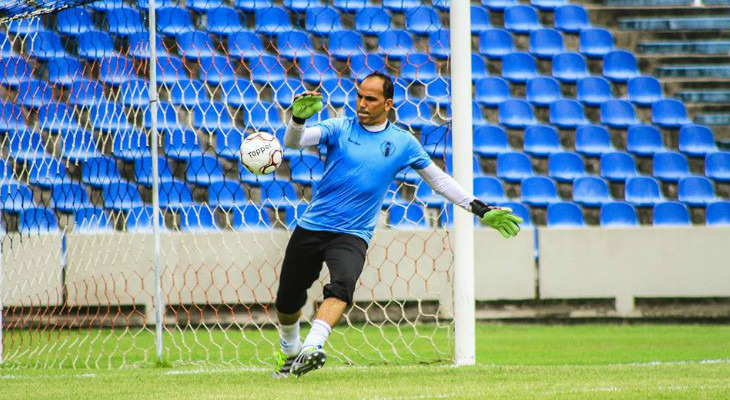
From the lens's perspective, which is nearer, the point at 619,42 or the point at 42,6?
the point at 42,6

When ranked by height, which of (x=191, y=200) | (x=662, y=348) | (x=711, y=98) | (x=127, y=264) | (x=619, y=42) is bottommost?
(x=662, y=348)

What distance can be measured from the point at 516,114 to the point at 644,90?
1476mm

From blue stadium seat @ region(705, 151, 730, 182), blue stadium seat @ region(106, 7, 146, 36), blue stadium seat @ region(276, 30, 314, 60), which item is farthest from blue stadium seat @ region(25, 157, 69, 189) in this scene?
blue stadium seat @ region(705, 151, 730, 182)

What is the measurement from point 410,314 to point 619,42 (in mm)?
4258

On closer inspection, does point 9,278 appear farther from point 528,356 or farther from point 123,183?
point 528,356

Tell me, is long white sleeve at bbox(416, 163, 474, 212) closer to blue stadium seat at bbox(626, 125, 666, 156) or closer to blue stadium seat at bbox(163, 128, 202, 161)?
blue stadium seat at bbox(163, 128, 202, 161)

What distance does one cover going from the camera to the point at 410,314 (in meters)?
8.91

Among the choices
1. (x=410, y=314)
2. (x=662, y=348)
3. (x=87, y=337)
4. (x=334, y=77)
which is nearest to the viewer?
(x=662, y=348)

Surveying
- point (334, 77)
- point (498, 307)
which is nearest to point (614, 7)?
point (334, 77)

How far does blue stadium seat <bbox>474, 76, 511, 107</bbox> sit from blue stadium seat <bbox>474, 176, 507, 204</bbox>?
1000 millimetres

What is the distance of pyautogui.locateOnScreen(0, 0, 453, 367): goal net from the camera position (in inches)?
311

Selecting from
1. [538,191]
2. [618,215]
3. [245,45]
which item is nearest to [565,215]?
[538,191]

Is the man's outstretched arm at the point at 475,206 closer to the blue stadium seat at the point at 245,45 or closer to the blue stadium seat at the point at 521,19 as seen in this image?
the blue stadium seat at the point at 245,45

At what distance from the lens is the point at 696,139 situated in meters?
10.4
